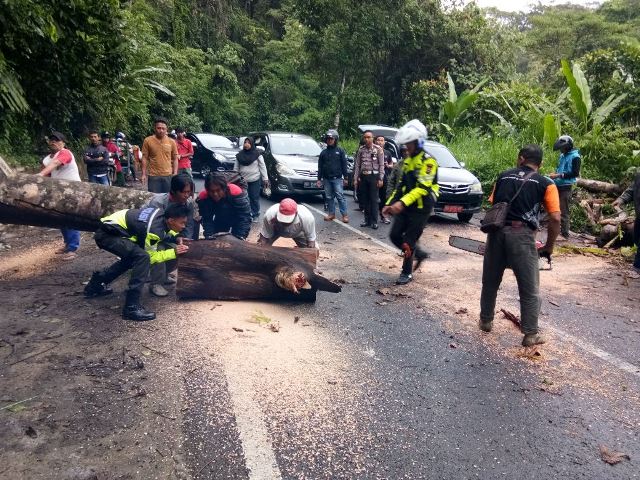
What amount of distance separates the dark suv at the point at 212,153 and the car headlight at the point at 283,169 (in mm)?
3801

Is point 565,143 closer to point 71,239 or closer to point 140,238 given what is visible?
point 140,238

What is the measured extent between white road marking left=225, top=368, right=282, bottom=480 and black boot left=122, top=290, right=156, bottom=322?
1470 mm

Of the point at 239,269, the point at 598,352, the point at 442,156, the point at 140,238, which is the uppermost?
the point at 442,156

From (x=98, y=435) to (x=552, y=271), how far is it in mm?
6573

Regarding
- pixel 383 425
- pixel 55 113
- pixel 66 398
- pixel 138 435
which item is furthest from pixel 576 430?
pixel 55 113

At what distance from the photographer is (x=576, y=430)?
3445mm

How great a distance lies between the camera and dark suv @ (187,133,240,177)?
1680 centimetres

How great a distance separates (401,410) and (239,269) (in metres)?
2.60

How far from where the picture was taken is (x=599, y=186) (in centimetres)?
1123

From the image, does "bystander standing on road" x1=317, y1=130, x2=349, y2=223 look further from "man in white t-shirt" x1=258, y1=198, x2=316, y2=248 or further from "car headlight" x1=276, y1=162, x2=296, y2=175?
"man in white t-shirt" x1=258, y1=198, x2=316, y2=248

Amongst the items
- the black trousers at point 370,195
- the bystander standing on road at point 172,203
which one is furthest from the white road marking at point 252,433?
the black trousers at point 370,195

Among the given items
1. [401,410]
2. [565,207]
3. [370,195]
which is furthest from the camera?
[370,195]

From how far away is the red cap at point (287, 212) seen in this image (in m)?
5.93

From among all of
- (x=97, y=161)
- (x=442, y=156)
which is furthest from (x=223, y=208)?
(x=442, y=156)
